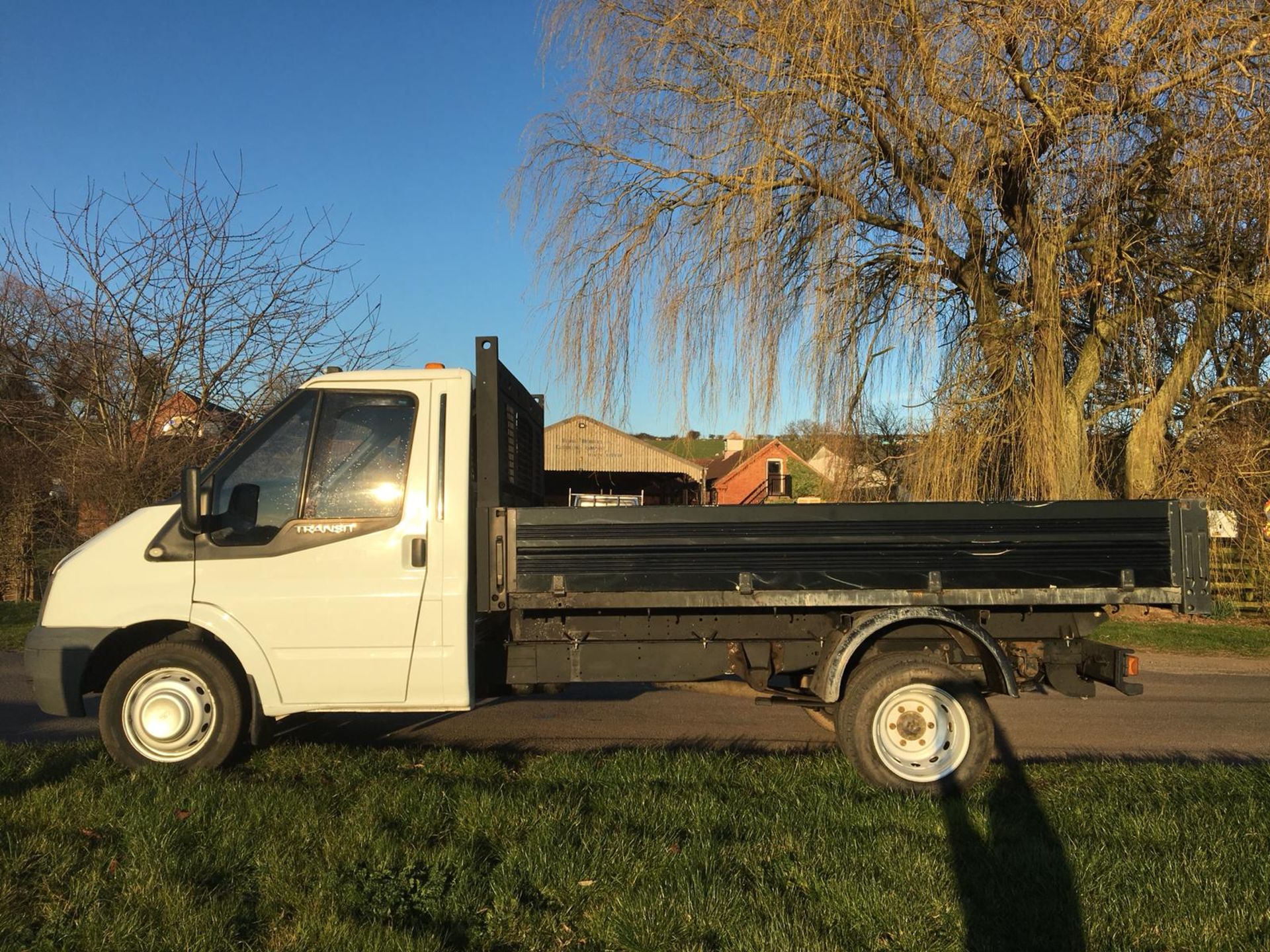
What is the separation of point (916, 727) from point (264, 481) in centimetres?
385

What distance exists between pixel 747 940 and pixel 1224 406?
9.93m

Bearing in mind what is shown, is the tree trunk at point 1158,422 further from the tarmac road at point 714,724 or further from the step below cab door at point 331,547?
the step below cab door at point 331,547

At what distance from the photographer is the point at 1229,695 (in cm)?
867

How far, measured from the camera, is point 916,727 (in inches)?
197

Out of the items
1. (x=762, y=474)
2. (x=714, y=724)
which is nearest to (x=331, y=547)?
(x=714, y=724)

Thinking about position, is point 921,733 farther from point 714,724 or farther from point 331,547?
point 331,547

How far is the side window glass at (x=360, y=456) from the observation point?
4984mm

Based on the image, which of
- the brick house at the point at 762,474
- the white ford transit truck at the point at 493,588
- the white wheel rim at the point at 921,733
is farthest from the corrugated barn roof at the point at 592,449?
the white wheel rim at the point at 921,733

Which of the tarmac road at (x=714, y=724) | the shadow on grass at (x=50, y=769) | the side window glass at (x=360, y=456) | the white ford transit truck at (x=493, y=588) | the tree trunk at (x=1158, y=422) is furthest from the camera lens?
the tree trunk at (x=1158, y=422)

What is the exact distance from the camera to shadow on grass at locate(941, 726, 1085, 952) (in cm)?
325

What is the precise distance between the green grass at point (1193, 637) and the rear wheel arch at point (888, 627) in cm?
727

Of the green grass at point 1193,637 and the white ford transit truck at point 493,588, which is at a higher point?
the white ford transit truck at point 493,588

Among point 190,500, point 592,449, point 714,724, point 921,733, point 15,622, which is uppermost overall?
point 592,449

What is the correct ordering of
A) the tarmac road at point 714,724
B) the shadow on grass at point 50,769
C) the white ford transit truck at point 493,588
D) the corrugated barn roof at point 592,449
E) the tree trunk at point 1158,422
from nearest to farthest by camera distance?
1. the shadow on grass at point 50,769
2. the white ford transit truck at point 493,588
3. the tarmac road at point 714,724
4. the corrugated barn roof at point 592,449
5. the tree trunk at point 1158,422
